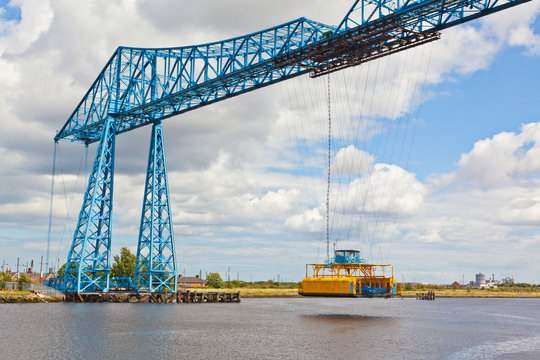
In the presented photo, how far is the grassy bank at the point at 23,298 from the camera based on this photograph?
6202cm

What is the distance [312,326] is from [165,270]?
2421 cm

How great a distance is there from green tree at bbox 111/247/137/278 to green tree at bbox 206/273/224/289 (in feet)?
109

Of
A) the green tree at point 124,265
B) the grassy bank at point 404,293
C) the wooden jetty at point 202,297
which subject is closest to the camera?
the wooden jetty at point 202,297

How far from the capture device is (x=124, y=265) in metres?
95.6

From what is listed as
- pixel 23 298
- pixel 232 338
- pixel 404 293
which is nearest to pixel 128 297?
pixel 23 298

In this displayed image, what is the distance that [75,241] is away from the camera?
6222 centimetres

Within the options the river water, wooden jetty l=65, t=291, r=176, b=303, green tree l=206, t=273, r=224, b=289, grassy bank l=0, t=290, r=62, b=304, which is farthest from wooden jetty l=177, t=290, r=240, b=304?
green tree l=206, t=273, r=224, b=289

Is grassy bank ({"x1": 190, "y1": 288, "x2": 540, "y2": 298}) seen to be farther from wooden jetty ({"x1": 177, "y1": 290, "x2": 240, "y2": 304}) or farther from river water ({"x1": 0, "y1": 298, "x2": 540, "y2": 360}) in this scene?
river water ({"x1": 0, "y1": 298, "x2": 540, "y2": 360})

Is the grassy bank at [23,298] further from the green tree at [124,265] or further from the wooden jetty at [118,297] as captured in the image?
the green tree at [124,265]

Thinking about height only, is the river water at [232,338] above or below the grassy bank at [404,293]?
above

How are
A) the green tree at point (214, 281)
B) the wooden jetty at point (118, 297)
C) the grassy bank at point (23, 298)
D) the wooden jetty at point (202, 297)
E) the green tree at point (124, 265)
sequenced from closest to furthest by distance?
1. the wooden jetty at point (118, 297)
2. the grassy bank at point (23, 298)
3. the wooden jetty at point (202, 297)
4. the green tree at point (124, 265)
5. the green tree at point (214, 281)

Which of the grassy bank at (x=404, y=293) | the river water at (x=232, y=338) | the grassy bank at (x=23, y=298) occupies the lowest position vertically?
the grassy bank at (x=404, y=293)

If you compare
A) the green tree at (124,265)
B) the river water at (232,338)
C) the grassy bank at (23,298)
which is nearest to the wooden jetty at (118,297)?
the grassy bank at (23,298)

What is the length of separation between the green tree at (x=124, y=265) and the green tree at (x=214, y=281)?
109ft
